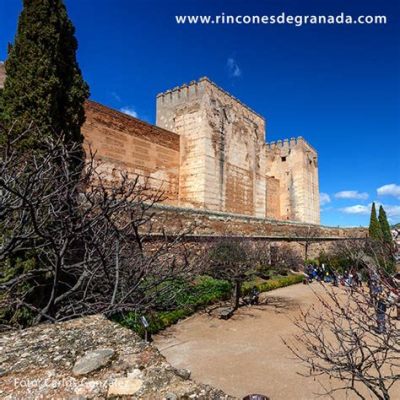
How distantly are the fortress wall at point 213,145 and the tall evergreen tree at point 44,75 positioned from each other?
286 inches

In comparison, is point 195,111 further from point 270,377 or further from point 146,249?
point 270,377

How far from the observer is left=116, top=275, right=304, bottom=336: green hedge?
718cm

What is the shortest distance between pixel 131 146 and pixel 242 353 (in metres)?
9.08

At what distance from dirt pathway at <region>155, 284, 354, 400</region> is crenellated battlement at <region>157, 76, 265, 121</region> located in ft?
35.4

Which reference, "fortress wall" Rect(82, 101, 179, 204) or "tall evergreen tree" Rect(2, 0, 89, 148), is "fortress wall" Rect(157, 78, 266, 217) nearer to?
"fortress wall" Rect(82, 101, 179, 204)

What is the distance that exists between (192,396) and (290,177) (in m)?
26.1

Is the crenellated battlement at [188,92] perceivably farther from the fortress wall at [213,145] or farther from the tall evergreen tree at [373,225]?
the tall evergreen tree at [373,225]

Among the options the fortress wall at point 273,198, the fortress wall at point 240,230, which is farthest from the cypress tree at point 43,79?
the fortress wall at point 273,198

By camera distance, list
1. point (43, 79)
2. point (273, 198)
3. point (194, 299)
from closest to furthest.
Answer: point (43, 79), point (194, 299), point (273, 198)

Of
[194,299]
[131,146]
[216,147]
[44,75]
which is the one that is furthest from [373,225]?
[44,75]

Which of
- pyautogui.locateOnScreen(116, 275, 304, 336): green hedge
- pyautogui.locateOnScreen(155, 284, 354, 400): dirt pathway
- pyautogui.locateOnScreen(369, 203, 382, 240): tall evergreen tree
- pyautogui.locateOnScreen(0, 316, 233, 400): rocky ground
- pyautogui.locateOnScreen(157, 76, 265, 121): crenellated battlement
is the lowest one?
pyautogui.locateOnScreen(155, 284, 354, 400): dirt pathway

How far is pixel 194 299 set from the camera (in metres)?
9.34

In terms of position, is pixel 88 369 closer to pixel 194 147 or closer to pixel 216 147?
pixel 194 147

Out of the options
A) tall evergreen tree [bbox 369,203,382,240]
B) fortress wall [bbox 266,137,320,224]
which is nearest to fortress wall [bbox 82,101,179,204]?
fortress wall [bbox 266,137,320,224]
